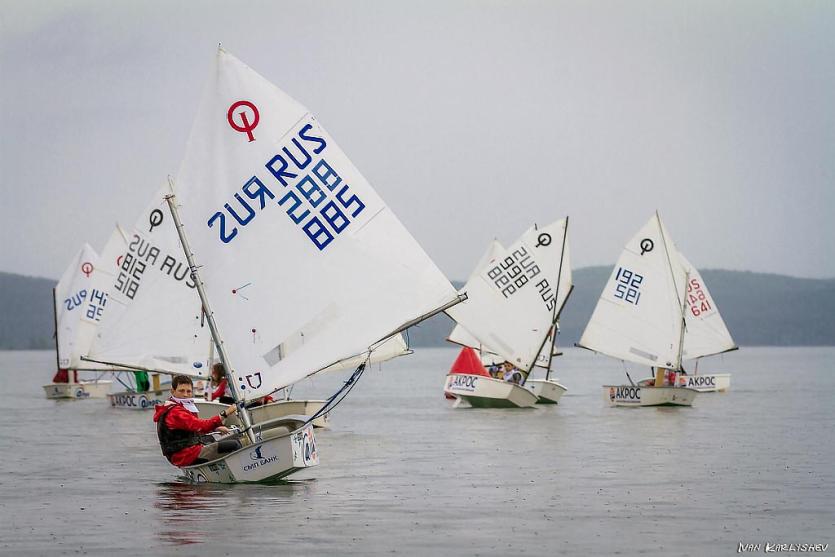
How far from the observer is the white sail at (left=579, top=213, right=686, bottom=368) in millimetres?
48188

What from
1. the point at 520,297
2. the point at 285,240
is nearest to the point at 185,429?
the point at 285,240

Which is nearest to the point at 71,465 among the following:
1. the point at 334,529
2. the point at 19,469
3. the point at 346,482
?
the point at 19,469

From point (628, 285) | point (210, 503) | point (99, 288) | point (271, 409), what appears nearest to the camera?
point (210, 503)

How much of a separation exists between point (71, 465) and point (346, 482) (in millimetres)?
6663

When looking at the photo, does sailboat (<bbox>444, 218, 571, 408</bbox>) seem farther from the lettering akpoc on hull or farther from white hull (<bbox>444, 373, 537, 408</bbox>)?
the lettering akpoc on hull

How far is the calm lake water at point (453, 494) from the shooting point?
16.1 m

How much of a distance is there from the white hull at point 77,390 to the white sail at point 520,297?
791 inches

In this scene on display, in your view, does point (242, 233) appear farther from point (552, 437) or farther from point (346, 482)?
point (552, 437)

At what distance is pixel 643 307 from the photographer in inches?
1918

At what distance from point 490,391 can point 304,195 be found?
2481cm

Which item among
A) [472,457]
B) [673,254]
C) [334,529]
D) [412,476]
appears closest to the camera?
[334,529]

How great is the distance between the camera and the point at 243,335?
70.1 feet

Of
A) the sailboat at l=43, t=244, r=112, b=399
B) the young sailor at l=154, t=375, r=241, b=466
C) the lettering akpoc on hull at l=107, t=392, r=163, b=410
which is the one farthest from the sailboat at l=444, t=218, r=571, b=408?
the young sailor at l=154, t=375, r=241, b=466

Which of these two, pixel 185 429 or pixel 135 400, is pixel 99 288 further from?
pixel 185 429
